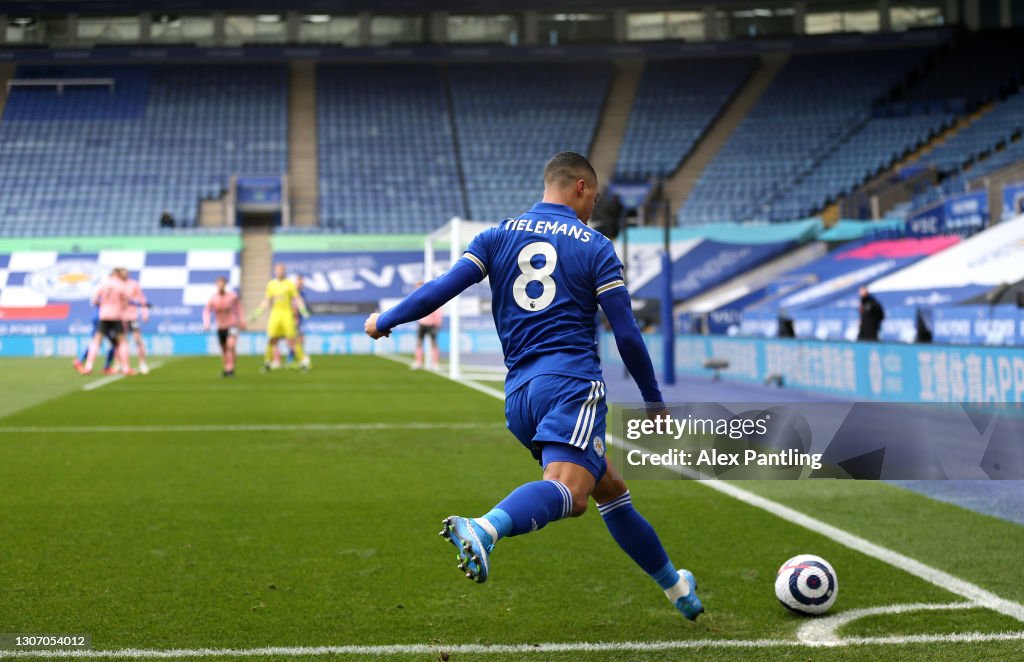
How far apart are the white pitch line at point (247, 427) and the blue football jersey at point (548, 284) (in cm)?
779

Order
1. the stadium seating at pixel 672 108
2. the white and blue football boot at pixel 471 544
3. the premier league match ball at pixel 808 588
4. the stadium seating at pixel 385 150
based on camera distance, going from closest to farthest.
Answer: the white and blue football boot at pixel 471 544
the premier league match ball at pixel 808 588
the stadium seating at pixel 385 150
the stadium seating at pixel 672 108

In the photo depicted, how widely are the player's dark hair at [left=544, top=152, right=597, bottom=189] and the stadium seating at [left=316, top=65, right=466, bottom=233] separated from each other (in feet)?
109

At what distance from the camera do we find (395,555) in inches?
215

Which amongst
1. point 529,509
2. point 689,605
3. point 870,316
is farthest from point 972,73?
point 529,509

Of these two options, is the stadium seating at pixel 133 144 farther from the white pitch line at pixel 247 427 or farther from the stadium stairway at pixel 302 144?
the white pitch line at pixel 247 427

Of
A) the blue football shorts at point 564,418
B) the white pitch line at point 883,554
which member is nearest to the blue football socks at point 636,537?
the blue football shorts at point 564,418

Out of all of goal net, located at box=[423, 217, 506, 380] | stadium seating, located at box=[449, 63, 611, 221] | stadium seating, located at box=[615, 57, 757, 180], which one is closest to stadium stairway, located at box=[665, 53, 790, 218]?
stadium seating, located at box=[615, 57, 757, 180]

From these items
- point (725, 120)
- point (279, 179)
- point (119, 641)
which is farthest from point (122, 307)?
point (725, 120)

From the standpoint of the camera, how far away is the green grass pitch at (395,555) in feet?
13.3

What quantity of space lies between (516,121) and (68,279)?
17665mm

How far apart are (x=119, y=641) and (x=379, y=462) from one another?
508cm

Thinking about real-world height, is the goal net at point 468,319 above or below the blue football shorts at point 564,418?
above

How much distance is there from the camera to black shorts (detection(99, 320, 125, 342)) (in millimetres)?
19661

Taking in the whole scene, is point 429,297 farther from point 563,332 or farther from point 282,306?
point 282,306
